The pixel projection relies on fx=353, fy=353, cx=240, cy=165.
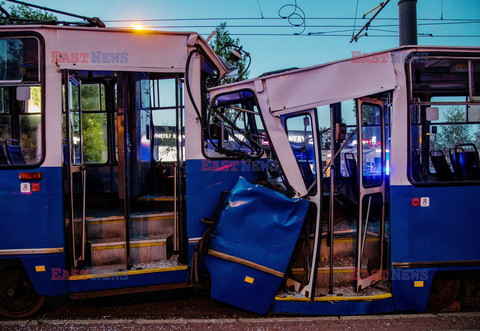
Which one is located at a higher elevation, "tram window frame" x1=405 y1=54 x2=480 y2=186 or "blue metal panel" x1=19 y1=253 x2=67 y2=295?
"tram window frame" x1=405 y1=54 x2=480 y2=186

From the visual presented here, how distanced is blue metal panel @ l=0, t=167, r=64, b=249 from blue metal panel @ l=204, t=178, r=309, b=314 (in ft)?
5.76

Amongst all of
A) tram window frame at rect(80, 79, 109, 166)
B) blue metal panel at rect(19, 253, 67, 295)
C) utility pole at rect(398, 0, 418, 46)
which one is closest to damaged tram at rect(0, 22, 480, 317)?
blue metal panel at rect(19, 253, 67, 295)

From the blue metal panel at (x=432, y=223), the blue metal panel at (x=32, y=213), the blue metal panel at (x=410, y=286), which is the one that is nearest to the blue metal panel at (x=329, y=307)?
the blue metal panel at (x=410, y=286)

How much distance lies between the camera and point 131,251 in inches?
172

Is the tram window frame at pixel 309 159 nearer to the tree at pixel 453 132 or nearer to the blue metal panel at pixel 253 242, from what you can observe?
the blue metal panel at pixel 253 242

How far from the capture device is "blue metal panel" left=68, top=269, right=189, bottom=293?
159 inches

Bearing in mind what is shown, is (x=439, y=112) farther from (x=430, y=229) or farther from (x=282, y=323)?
(x=282, y=323)

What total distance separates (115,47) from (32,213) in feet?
6.87

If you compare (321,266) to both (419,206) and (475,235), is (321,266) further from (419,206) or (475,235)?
(475,235)

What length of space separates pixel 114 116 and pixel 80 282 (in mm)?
3102

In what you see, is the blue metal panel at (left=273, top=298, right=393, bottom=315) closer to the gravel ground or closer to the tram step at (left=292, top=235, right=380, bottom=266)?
the gravel ground

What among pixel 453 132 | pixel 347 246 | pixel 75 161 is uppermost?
pixel 453 132

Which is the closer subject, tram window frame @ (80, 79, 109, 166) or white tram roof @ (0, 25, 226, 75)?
white tram roof @ (0, 25, 226, 75)

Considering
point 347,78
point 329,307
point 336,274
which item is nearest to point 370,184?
point 336,274
